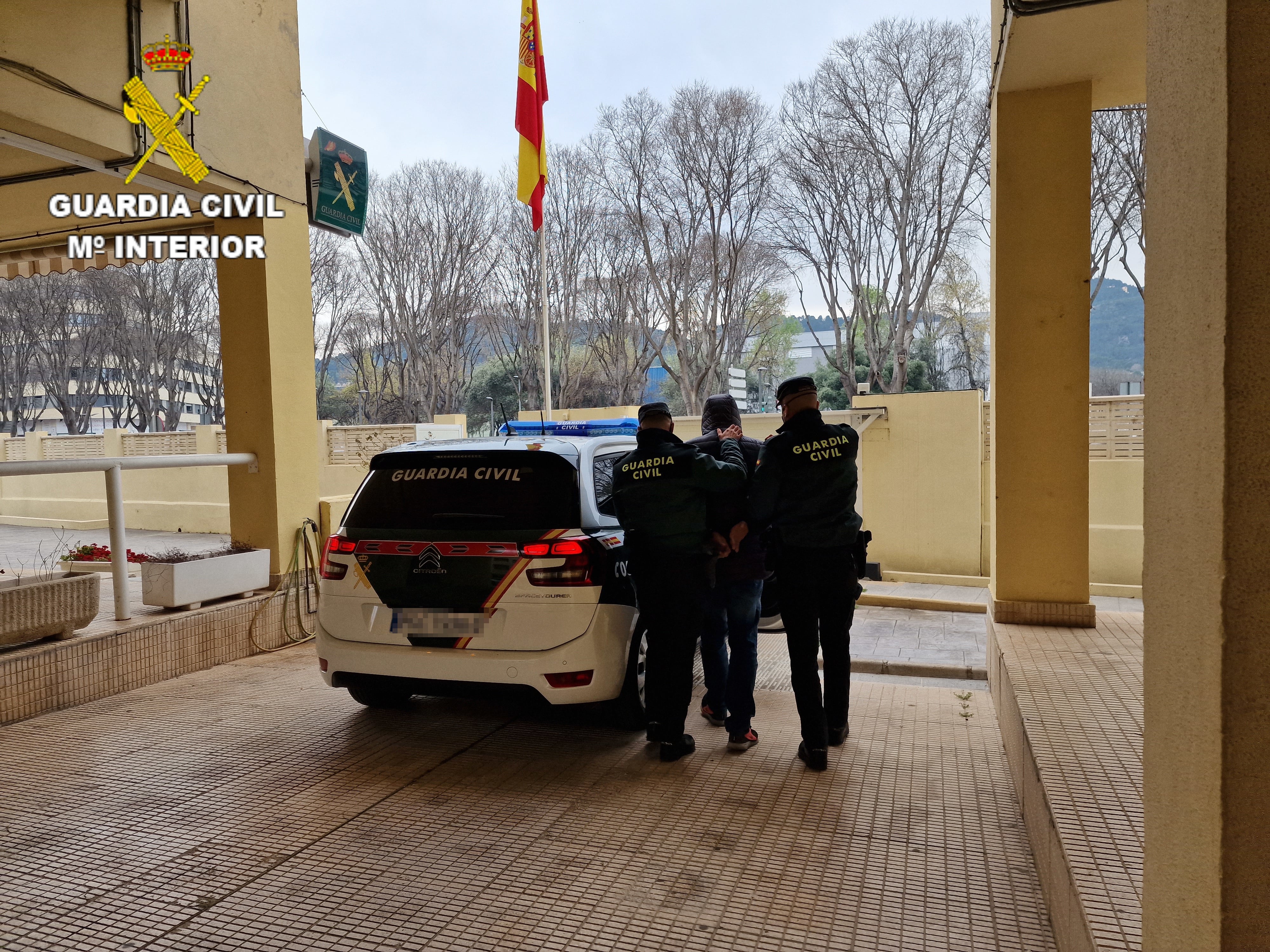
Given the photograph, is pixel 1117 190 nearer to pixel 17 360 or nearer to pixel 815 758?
pixel 815 758

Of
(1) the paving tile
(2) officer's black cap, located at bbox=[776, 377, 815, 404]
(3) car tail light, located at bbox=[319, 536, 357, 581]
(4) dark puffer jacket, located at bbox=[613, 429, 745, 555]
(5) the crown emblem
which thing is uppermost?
(5) the crown emblem

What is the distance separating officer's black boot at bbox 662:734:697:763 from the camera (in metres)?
4.15

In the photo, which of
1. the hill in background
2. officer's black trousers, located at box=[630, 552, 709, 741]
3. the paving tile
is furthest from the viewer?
the hill in background

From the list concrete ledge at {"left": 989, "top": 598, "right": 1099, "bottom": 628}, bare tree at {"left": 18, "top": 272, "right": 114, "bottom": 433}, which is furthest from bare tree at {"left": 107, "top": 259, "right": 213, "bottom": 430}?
concrete ledge at {"left": 989, "top": 598, "right": 1099, "bottom": 628}

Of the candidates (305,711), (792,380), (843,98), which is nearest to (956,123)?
(843,98)

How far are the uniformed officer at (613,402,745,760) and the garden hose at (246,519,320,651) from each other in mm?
3519

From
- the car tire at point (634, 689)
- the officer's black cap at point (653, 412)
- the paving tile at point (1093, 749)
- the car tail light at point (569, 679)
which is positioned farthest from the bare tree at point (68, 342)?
the paving tile at point (1093, 749)

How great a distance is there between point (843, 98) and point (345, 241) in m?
16.5

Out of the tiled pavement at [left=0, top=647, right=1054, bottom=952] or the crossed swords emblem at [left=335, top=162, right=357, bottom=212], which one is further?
the crossed swords emblem at [left=335, top=162, right=357, bottom=212]

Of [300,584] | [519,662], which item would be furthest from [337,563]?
[300,584]

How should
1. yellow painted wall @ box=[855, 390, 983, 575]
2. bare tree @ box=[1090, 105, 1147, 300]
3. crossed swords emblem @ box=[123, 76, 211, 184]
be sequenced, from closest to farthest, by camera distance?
crossed swords emblem @ box=[123, 76, 211, 184] → yellow painted wall @ box=[855, 390, 983, 575] → bare tree @ box=[1090, 105, 1147, 300]

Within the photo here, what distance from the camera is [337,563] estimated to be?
4398 millimetres

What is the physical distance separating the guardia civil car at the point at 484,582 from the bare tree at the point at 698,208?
2086 cm

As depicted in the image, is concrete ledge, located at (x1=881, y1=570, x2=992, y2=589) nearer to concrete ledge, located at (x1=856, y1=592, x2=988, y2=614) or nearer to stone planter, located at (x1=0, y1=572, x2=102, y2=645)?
concrete ledge, located at (x1=856, y1=592, x2=988, y2=614)
